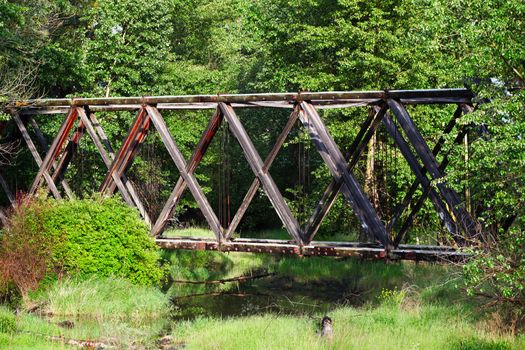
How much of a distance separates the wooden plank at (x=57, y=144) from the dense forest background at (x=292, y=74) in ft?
4.81

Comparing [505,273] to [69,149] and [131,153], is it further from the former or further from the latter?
[69,149]

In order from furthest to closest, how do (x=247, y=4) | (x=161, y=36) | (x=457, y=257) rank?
1. (x=247, y=4)
2. (x=161, y=36)
3. (x=457, y=257)

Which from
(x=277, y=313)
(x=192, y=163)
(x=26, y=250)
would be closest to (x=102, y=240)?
(x=26, y=250)

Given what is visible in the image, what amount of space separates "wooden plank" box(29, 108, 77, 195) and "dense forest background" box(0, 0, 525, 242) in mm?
1467

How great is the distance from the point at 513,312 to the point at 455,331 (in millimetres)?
1071

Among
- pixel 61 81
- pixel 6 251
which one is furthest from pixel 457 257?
pixel 61 81

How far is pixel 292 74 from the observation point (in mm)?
30094

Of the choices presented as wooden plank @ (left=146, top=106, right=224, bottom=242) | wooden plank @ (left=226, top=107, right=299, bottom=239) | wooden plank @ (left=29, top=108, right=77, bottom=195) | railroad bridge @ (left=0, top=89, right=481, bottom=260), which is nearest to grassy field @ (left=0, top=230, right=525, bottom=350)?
railroad bridge @ (left=0, top=89, right=481, bottom=260)

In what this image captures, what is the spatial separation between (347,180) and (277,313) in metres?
4.03

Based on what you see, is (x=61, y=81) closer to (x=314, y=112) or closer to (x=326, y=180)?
(x=326, y=180)

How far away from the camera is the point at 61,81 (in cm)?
2984

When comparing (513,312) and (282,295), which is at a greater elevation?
(513,312)

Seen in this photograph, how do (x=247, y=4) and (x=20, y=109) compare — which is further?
(x=247, y=4)

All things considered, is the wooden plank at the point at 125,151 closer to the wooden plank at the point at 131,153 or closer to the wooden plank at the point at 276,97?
the wooden plank at the point at 131,153
